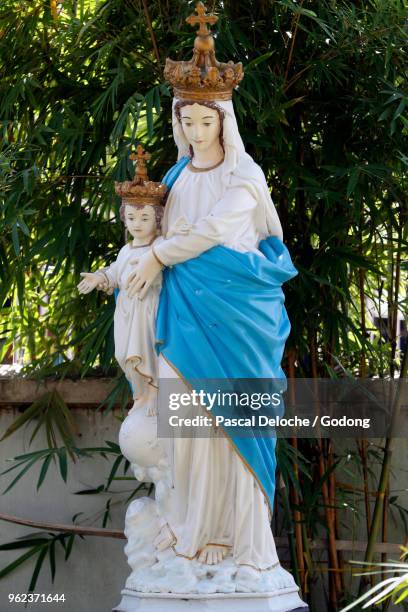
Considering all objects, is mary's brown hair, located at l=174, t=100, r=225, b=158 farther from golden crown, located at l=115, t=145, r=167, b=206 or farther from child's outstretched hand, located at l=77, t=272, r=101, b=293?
child's outstretched hand, located at l=77, t=272, r=101, b=293

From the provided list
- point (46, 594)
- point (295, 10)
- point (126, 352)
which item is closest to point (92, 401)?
point (46, 594)

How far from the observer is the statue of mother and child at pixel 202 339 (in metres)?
4.12

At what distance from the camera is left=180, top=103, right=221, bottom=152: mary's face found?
4.28 meters

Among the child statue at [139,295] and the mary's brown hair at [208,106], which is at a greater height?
the mary's brown hair at [208,106]

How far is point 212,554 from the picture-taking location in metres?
4.13

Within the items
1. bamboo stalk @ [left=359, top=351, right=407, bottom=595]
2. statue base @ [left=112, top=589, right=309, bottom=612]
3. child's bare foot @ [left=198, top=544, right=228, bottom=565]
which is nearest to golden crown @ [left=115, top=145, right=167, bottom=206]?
child's bare foot @ [left=198, top=544, right=228, bottom=565]

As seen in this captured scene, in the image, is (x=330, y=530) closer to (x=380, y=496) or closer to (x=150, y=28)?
(x=380, y=496)

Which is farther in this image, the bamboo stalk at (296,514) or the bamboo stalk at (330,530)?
the bamboo stalk at (330,530)

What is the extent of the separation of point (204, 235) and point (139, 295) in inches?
11.9

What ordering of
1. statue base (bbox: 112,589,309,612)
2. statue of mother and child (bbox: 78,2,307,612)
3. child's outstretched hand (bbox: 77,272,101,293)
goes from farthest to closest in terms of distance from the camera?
child's outstretched hand (bbox: 77,272,101,293) → statue of mother and child (bbox: 78,2,307,612) → statue base (bbox: 112,589,309,612)

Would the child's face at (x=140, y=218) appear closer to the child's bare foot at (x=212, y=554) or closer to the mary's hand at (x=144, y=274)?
the mary's hand at (x=144, y=274)

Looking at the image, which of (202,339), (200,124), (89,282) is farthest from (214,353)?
(200,124)

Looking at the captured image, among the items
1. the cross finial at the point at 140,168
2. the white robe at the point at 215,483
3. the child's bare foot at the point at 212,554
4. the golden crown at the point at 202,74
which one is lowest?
the child's bare foot at the point at 212,554

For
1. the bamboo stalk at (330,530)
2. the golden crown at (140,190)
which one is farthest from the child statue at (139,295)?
the bamboo stalk at (330,530)
